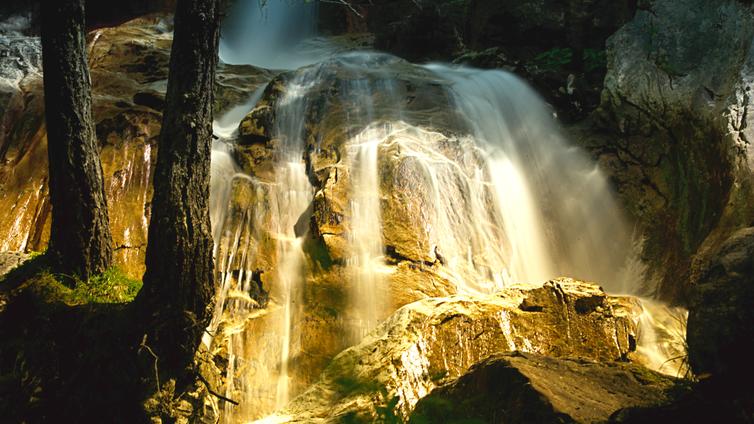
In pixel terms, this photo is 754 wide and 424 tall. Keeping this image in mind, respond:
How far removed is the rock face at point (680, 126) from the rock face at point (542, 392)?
260cm

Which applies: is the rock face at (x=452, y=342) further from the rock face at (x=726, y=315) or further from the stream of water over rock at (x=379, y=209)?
the rock face at (x=726, y=315)

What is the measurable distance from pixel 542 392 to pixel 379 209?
12.1 ft

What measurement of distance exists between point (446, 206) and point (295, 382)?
8.97ft

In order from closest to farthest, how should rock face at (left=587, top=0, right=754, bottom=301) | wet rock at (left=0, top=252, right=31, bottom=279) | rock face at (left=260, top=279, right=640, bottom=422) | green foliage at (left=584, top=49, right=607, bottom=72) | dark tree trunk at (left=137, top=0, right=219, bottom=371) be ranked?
dark tree trunk at (left=137, top=0, right=219, bottom=371)
rock face at (left=260, top=279, right=640, bottom=422)
wet rock at (left=0, top=252, right=31, bottom=279)
rock face at (left=587, top=0, right=754, bottom=301)
green foliage at (left=584, top=49, right=607, bottom=72)

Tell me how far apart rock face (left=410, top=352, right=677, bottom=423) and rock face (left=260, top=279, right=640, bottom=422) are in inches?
18.9

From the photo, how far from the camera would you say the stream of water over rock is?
5.09m

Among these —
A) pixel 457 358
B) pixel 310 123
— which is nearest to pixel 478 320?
pixel 457 358

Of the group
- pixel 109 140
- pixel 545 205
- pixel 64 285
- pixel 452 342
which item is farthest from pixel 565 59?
pixel 64 285

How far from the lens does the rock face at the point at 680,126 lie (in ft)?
17.3

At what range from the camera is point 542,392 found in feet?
8.04

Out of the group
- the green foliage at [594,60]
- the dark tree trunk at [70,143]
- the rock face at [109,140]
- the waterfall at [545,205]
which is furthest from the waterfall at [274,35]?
the dark tree trunk at [70,143]

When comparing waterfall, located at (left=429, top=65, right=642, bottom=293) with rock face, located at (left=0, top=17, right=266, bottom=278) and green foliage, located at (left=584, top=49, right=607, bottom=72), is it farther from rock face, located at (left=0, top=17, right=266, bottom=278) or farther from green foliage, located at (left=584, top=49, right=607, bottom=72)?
rock face, located at (left=0, top=17, right=266, bottom=278)

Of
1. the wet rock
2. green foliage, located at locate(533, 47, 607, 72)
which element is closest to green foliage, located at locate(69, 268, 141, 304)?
the wet rock

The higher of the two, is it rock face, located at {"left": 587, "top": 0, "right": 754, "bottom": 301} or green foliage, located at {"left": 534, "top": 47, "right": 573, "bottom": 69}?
green foliage, located at {"left": 534, "top": 47, "right": 573, "bottom": 69}
